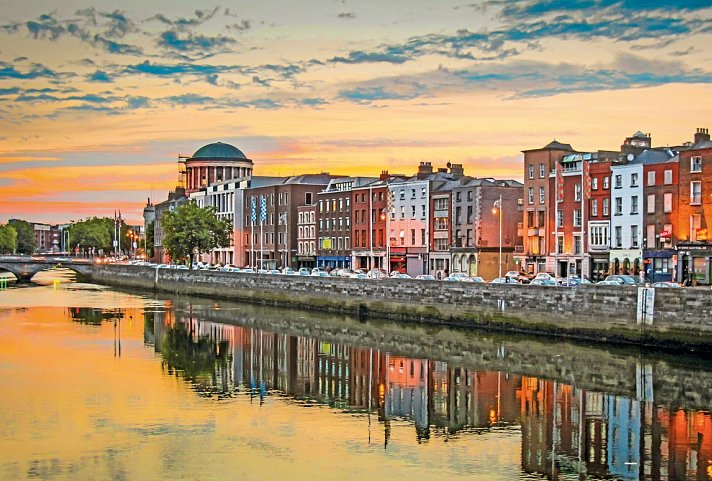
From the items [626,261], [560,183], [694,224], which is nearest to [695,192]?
[694,224]

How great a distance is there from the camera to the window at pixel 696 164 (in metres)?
69.8

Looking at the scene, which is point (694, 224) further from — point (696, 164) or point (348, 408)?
point (348, 408)

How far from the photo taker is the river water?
94.4ft

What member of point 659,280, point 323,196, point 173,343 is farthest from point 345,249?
point 173,343

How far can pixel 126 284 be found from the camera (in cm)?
13062

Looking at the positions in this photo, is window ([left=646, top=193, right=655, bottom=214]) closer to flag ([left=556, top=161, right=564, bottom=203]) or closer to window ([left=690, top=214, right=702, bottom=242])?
window ([left=690, top=214, right=702, bottom=242])

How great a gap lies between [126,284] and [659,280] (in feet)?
252

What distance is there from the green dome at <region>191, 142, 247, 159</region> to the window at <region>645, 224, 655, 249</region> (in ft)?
367

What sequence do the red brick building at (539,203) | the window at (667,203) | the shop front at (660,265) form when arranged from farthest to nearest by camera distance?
1. the red brick building at (539,203)
2. the window at (667,203)
3. the shop front at (660,265)

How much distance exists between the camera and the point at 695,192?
7000cm

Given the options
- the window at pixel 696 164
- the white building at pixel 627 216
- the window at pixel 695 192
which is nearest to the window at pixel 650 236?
the white building at pixel 627 216

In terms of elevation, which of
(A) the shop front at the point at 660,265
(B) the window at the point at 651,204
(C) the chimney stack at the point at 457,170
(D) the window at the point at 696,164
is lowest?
(A) the shop front at the point at 660,265

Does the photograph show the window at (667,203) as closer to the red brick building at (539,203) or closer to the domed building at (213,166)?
the red brick building at (539,203)

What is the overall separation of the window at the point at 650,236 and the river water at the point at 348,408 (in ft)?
69.1
